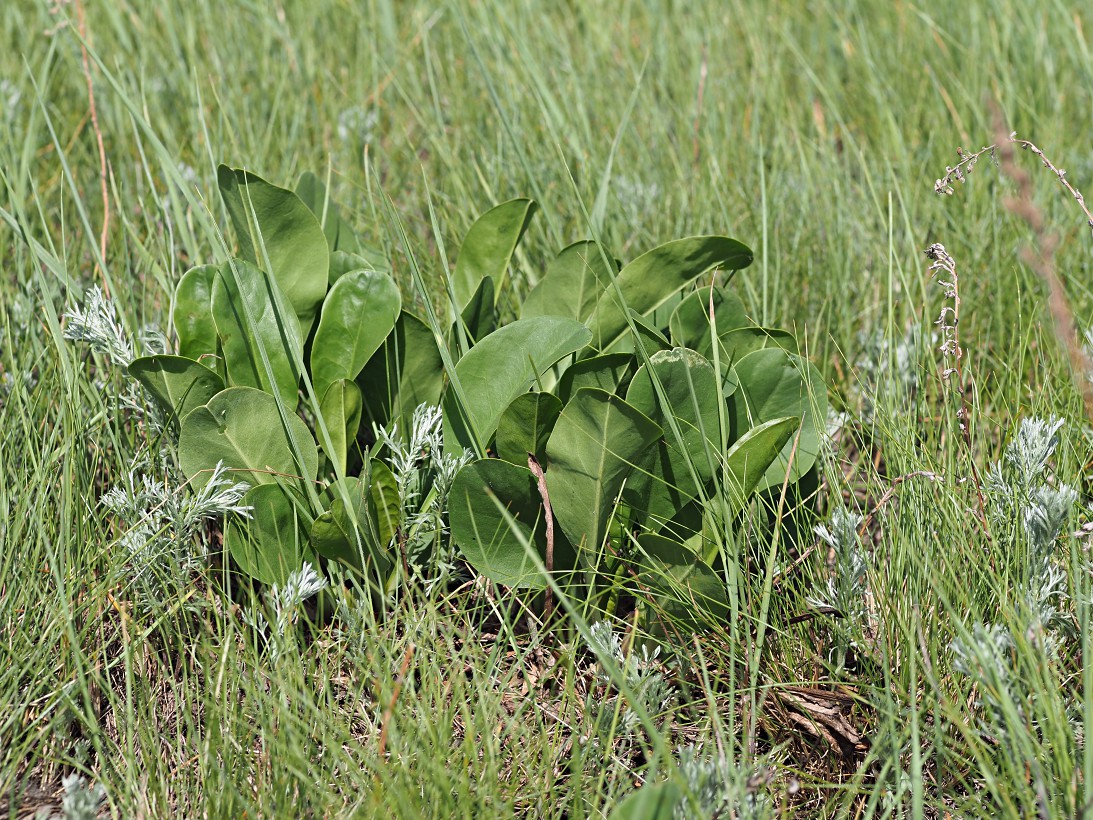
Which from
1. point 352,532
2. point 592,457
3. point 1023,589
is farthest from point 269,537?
point 1023,589

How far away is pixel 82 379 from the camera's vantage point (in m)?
1.74

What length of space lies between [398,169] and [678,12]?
131 cm

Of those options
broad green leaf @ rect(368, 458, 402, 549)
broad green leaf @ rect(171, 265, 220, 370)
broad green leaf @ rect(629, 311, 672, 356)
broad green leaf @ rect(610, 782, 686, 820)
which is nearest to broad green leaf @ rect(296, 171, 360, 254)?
broad green leaf @ rect(171, 265, 220, 370)

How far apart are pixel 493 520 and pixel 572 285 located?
1.53 feet

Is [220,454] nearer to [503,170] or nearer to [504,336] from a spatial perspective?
[504,336]

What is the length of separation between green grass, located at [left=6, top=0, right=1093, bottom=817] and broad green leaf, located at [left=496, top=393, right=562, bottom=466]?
0.24 meters

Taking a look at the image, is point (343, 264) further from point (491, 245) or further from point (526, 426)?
point (526, 426)

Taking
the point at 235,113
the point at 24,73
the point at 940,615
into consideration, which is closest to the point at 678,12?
the point at 235,113

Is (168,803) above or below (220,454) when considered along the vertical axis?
below

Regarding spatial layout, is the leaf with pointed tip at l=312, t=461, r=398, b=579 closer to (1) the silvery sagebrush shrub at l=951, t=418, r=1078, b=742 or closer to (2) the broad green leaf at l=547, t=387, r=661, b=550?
(2) the broad green leaf at l=547, t=387, r=661, b=550

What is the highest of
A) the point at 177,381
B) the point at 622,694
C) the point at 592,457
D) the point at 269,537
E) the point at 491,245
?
the point at 491,245

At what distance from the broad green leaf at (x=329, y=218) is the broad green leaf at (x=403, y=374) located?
301 mm

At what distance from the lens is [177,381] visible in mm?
1555

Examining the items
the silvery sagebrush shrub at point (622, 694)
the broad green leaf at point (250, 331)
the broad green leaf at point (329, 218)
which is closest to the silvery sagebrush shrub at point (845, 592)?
the silvery sagebrush shrub at point (622, 694)
